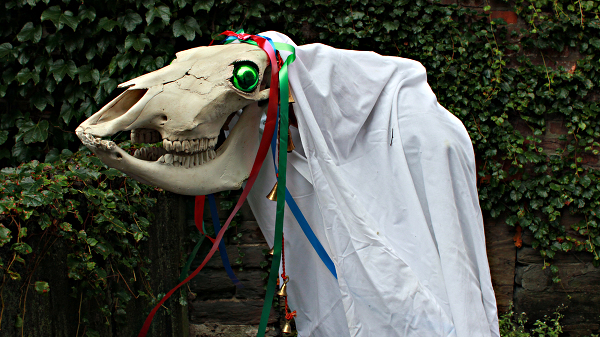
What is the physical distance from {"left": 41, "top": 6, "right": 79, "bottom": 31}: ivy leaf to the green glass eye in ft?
6.42

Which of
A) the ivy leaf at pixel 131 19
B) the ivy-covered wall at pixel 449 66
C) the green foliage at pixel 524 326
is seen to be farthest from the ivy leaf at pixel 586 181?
the ivy leaf at pixel 131 19

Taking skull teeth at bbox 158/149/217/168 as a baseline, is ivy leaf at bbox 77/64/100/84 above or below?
above

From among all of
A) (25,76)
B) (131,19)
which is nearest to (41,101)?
(25,76)

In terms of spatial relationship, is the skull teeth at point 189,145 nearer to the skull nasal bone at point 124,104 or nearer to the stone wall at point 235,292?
the skull nasal bone at point 124,104

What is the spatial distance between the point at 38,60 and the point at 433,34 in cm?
253

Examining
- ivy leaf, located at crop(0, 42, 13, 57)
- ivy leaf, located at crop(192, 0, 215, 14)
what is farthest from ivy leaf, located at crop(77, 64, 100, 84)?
ivy leaf, located at crop(192, 0, 215, 14)

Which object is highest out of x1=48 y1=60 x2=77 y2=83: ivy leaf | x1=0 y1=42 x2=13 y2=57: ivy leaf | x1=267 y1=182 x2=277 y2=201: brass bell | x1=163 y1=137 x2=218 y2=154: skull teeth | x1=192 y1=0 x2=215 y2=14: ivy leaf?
x1=192 y1=0 x2=215 y2=14: ivy leaf

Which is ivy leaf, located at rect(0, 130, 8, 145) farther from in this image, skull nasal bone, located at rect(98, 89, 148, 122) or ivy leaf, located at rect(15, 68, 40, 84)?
skull nasal bone, located at rect(98, 89, 148, 122)

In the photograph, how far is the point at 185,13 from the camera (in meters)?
2.65

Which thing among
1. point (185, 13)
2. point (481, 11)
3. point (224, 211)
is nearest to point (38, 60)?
point (185, 13)

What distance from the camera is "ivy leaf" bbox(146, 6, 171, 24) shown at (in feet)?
8.27

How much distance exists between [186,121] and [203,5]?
1848 millimetres

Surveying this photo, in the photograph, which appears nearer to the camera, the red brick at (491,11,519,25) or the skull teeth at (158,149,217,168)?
the skull teeth at (158,149,217,168)

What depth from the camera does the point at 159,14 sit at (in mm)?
2531
